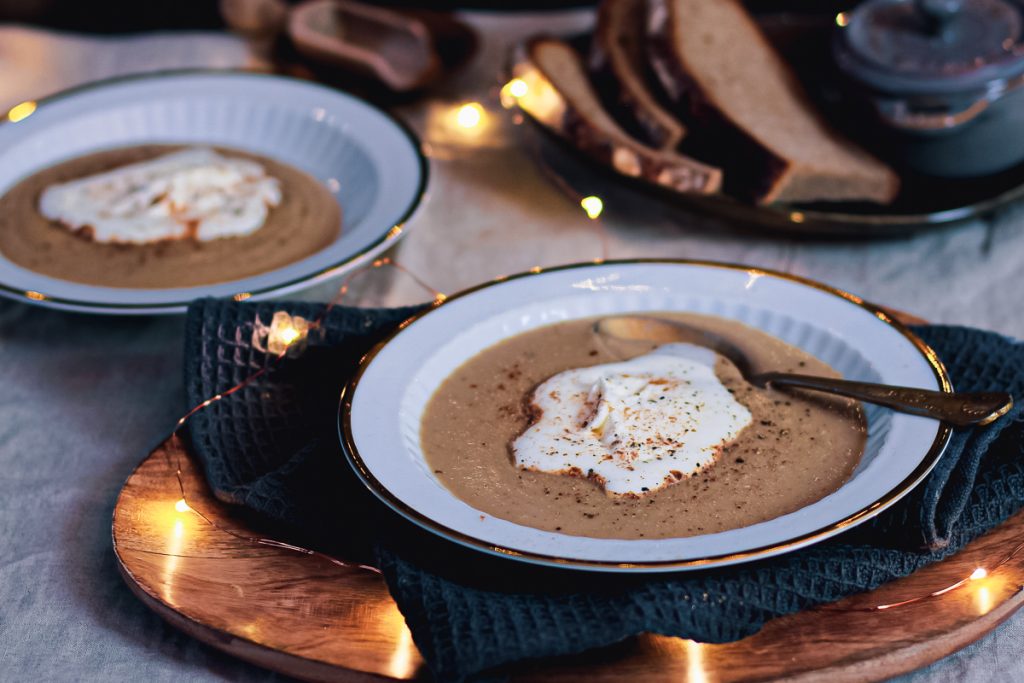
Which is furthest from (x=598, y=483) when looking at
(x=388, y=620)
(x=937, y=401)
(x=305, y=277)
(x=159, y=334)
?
(x=159, y=334)

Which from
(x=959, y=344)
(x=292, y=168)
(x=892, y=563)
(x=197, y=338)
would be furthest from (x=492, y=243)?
(x=892, y=563)

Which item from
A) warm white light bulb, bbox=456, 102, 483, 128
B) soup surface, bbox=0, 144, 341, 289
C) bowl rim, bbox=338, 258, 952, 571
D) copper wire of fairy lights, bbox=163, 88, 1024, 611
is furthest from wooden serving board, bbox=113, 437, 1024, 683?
warm white light bulb, bbox=456, 102, 483, 128

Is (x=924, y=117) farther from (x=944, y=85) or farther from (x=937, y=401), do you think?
(x=937, y=401)

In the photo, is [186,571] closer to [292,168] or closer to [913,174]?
[292,168]

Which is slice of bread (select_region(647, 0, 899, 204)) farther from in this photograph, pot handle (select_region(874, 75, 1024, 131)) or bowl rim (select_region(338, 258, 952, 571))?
bowl rim (select_region(338, 258, 952, 571))

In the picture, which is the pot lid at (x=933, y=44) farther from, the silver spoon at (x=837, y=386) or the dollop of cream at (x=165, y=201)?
the dollop of cream at (x=165, y=201)
